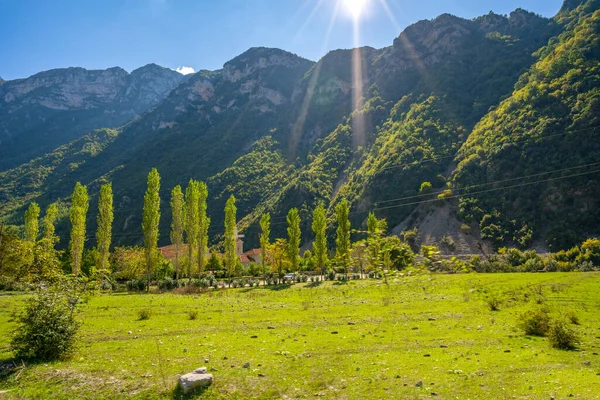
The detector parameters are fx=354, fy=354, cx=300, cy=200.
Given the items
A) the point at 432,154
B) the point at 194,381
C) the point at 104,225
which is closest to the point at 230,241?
the point at 104,225

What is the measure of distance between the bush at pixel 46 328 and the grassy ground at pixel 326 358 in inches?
22.3

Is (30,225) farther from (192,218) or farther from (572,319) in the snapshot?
(572,319)

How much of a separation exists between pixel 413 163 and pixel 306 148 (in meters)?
79.4

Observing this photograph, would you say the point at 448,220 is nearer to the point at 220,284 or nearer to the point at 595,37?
the point at 220,284

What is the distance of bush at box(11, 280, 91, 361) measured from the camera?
453 inches

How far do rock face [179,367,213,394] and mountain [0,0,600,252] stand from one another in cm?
8667

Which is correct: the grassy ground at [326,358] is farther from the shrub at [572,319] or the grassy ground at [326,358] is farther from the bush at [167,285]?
the bush at [167,285]

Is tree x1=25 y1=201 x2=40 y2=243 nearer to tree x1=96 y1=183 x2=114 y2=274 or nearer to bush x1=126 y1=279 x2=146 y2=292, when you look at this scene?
tree x1=96 y1=183 x2=114 y2=274

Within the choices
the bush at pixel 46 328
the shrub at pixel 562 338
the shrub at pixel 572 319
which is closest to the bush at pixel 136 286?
the bush at pixel 46 328

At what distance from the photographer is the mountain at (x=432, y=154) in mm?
90250

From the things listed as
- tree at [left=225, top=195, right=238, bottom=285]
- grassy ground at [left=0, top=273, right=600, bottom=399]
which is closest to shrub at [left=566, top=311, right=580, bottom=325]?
grassy ground at [left=0, top=273, right=600, bottom=399]

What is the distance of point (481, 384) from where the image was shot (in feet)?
30.5

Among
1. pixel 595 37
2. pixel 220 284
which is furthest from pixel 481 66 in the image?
pixel 220 284

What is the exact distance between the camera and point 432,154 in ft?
404
